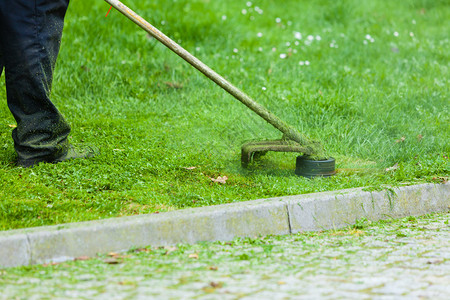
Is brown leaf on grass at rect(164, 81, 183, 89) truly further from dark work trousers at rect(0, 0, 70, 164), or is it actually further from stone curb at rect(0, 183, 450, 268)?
stone curb at rect(0, 183, 450, 268)

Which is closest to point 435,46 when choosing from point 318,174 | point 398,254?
point 318,174

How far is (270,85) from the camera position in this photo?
232 inches

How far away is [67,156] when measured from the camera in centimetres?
391

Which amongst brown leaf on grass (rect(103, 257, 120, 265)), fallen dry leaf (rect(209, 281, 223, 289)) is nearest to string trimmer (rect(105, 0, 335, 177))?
brown leaf on grass (rect(103, 257, 120, 265))

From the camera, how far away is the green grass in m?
3.57

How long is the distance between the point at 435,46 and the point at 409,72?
1.14 meters

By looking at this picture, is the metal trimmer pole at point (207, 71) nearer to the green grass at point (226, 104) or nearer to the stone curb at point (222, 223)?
the green grass at point (226, 104)

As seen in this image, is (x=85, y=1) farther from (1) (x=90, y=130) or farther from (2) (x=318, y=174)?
(2) (x=318, y=174)

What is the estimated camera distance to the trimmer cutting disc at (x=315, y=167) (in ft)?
12.6

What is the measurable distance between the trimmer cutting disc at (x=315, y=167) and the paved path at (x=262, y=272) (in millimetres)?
774

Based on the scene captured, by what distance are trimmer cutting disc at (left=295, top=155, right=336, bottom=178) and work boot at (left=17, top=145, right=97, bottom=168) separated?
144cm

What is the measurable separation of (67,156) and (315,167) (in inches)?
65.1

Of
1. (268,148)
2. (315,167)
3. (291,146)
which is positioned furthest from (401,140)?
(268,148)

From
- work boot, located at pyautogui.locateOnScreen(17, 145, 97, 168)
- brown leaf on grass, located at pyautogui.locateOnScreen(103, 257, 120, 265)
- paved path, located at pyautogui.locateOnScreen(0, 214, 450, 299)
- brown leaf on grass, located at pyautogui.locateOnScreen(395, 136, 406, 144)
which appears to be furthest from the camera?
brown leaf on grass, located at pyautogui.locateOnScreen(395, 136, 406, 144)
